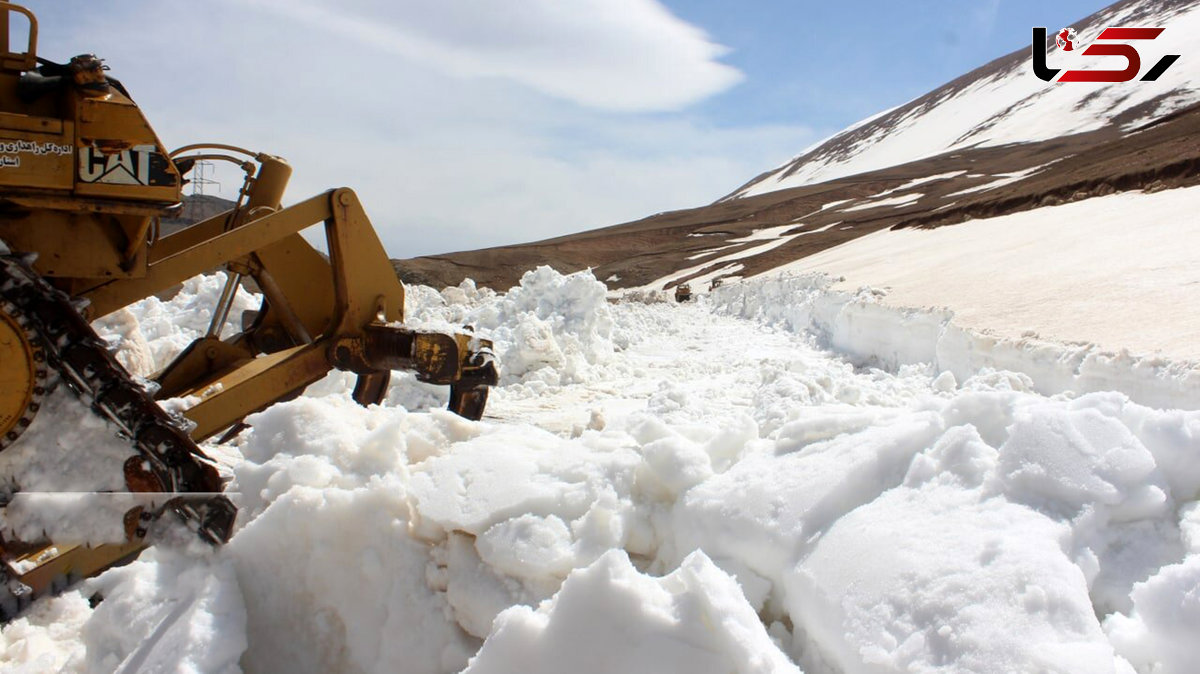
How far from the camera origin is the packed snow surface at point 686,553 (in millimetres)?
1790

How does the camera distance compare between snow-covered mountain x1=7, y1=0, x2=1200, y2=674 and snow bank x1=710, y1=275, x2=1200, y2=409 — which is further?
snow bank x1=710, y1=275, x2=1200, y2=409

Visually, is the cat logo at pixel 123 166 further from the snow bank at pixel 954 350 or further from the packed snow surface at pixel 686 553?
the snow bank at pixel 954 350

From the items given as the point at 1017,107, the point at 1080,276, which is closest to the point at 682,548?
the point at 1080,276

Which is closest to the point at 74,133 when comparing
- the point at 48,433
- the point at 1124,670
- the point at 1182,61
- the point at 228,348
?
the point at 48,433

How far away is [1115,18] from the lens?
2968 inches

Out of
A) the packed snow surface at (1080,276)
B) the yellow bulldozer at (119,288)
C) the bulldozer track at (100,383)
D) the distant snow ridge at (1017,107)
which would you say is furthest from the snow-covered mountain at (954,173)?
the bulldozer track at (100,383)

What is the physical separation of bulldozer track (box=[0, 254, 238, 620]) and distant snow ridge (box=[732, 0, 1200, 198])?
60.0 m

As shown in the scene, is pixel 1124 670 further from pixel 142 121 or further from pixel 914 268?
pixel 914 268

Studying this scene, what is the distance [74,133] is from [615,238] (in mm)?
51551

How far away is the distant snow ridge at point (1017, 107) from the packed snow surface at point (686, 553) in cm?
5931

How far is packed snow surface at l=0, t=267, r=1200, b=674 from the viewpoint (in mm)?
1790

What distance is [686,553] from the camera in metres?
2.41

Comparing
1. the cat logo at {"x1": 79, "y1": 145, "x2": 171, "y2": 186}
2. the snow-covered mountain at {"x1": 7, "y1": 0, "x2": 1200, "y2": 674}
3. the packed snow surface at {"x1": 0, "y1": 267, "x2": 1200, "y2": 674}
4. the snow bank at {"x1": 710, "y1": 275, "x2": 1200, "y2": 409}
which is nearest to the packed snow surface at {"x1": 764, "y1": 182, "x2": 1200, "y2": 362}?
the snow bank at {"x1": 710, "y1": 275, "x2": 1200, "y2": 409}

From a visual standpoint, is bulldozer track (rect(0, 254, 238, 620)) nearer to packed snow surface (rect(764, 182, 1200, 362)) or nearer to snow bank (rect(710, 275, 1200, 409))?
snow bank (rect(710, 275, 1200, 409))
